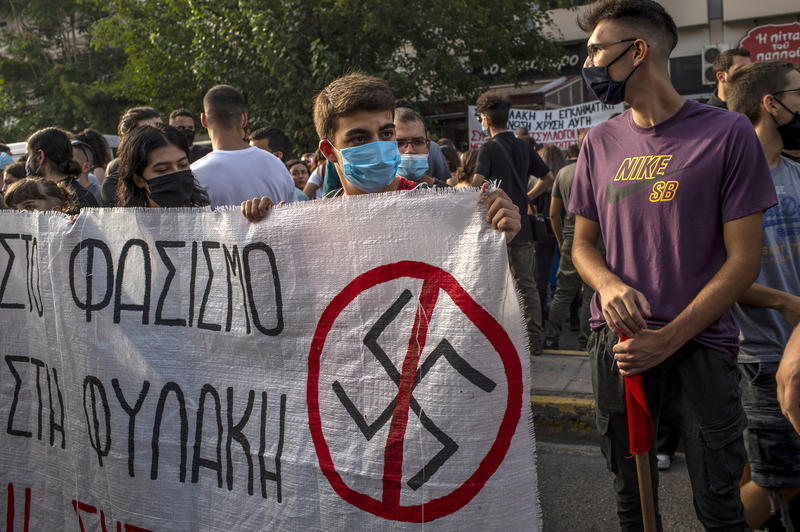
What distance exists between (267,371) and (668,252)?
1.30 m

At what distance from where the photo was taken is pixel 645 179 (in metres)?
2.07

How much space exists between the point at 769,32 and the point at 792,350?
16858 millimetres

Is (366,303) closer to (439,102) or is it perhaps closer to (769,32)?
(439,102)

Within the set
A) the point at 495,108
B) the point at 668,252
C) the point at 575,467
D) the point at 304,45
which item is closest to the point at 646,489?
the point at 668,252

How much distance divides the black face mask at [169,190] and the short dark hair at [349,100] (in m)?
0.73

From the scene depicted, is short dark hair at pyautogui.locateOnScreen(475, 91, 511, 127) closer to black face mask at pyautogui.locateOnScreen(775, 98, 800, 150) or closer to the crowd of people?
the crowd of people

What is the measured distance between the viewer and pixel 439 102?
14625mm

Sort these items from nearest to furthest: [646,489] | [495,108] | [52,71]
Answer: [646,489] → [495,108] → [52,71]

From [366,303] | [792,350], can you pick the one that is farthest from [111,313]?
[792,350]

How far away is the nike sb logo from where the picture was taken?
2031mm

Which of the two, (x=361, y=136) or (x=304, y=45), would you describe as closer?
(x=361, y=136)

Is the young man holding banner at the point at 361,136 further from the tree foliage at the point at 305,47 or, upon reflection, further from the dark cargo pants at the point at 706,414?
the tree foliage at the point at 305,47

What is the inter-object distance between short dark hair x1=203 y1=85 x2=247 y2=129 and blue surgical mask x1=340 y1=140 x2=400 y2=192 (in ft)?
6.01

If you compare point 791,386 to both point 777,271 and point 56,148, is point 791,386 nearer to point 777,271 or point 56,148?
point 777,271
